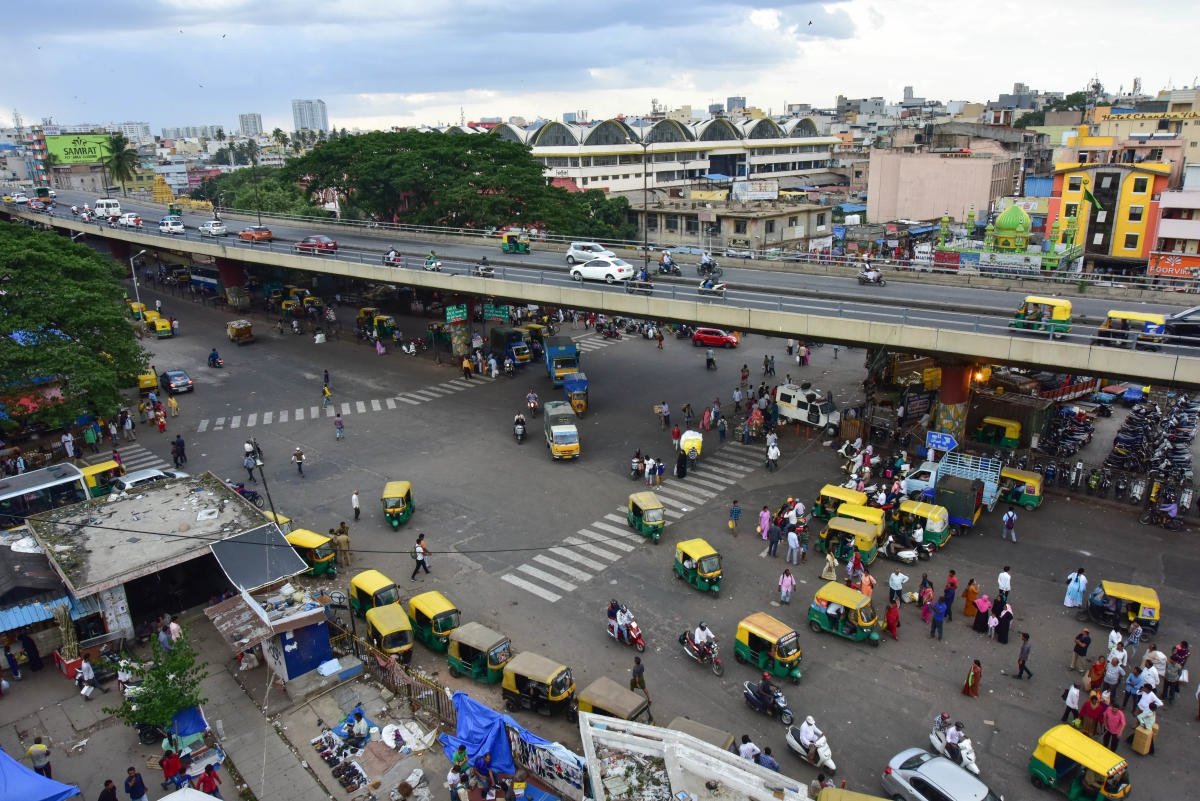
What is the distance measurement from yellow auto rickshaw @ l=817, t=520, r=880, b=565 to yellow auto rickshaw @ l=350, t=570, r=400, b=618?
45.1 ft

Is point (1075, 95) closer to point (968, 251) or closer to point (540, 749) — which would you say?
point (968, 251)

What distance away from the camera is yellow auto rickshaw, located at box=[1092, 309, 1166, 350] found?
23575mm

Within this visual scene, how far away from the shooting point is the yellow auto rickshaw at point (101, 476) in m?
30.4

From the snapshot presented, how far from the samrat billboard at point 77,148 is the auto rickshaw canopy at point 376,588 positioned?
152012 millimetres

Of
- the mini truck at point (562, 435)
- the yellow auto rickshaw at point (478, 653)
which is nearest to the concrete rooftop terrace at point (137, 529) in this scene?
the yellow auto rickshaw at point (478, 653)

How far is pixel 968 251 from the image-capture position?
2158 inches

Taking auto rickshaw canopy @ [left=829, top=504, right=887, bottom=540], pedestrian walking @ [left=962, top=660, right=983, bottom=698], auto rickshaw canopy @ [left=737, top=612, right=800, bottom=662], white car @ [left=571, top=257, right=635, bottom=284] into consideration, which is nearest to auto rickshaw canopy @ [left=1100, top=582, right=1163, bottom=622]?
pedestrian walking @ [left=962, top=660, right=983, bottom=698]

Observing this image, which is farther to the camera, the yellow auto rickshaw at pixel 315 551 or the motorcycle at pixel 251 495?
the motorcycle at pixel 251 495

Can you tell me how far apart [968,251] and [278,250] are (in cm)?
4817

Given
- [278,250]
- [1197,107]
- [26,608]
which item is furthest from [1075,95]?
[26,608]

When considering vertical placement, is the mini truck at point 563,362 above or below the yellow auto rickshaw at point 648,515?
above

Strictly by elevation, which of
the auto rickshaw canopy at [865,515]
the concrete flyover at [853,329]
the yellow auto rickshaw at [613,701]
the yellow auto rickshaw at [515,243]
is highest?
the yellow auto rickshaw at [515,243]

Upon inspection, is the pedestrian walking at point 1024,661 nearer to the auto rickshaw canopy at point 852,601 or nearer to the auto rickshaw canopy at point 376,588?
the auto rickshaw canopy at point 852,601

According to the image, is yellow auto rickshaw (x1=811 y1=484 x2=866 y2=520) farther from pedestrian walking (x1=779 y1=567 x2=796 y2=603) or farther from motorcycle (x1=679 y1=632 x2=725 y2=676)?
motorcycle (x1=679 y1=632 x2=725 y2=676)
